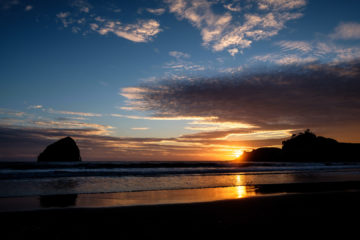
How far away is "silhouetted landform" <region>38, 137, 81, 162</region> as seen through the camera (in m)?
57.4

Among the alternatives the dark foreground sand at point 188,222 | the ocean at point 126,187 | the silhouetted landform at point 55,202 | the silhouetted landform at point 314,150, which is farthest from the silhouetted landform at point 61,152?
the silhouetted landform at point 314,150

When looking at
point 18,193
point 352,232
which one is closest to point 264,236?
point 352,232

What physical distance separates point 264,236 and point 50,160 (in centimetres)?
6345

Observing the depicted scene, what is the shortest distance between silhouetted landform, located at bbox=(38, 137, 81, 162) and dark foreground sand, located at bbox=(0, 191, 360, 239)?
5663 cm

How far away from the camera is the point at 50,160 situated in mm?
57219

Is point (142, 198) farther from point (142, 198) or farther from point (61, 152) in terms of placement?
point (61, 152)

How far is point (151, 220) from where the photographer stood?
704cm

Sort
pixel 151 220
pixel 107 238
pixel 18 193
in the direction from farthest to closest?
pixel 18 193 → pixel 151 220 → pixel 107 238

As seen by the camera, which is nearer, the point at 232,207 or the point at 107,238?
the point at 107,238

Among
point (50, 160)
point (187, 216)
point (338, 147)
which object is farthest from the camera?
→ point (338, 147)

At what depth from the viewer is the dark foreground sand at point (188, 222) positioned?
5711 millimetres

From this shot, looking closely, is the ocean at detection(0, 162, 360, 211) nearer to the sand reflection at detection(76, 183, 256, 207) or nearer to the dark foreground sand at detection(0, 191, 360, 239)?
the sand reflection at detection(76, 183, 256, 207)

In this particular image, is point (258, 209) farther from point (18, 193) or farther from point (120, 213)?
point (18, 193)

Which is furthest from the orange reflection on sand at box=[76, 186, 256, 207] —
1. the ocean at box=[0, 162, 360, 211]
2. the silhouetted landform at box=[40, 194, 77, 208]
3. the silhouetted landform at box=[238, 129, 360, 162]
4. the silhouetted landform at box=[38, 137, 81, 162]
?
the silhouetted landform at box=[238, 129, 360, 162]
